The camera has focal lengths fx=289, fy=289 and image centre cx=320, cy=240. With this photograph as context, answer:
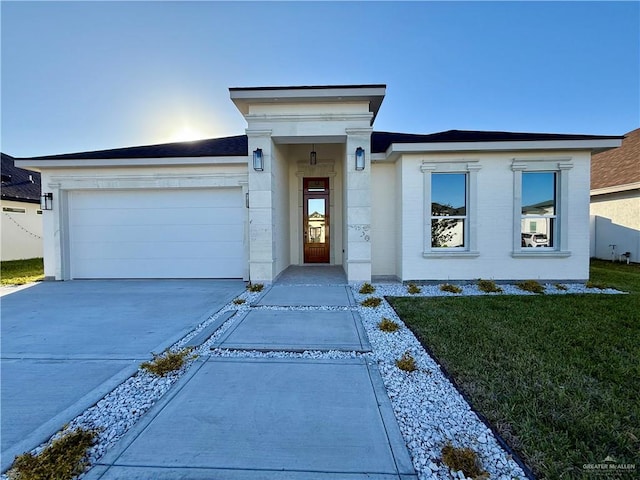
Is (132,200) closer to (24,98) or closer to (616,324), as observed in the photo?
(24,98)

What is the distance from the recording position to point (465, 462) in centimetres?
178

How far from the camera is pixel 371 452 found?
1.94 m

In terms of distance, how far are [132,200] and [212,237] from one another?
263 centimetres

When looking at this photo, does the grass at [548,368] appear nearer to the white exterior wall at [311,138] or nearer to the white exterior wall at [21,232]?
the white exterior wall at [311,138]

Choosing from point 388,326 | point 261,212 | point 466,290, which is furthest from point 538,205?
point 261,212

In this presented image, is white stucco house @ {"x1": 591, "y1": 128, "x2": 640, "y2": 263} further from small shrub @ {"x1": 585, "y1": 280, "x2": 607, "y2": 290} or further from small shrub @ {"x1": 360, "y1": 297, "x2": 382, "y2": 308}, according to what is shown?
small shrub @ {"x1": 360, "y1": 297, "x2": 382, "y2": 308}

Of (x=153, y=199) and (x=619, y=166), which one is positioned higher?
(x=619, y=166)

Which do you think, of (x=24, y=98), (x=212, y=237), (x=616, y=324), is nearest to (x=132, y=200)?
(x=212, y=237)

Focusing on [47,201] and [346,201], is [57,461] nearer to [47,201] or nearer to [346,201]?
[346,201]

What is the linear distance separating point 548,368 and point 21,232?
63.8ft

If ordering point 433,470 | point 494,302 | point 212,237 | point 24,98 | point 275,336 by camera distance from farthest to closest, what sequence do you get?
1. point 24,98
2. point 212,237
3. point 494,302
4. point 275,336
5. point 433,470

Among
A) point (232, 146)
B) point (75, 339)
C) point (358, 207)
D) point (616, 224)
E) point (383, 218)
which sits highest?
point (232, 146)

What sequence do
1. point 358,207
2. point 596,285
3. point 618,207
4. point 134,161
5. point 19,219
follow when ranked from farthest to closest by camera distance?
point 19,219, point 618,207, point 134,161, point 358,207, point 596,285

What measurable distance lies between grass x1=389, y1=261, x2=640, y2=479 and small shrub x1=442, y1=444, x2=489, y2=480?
34 centimetres
